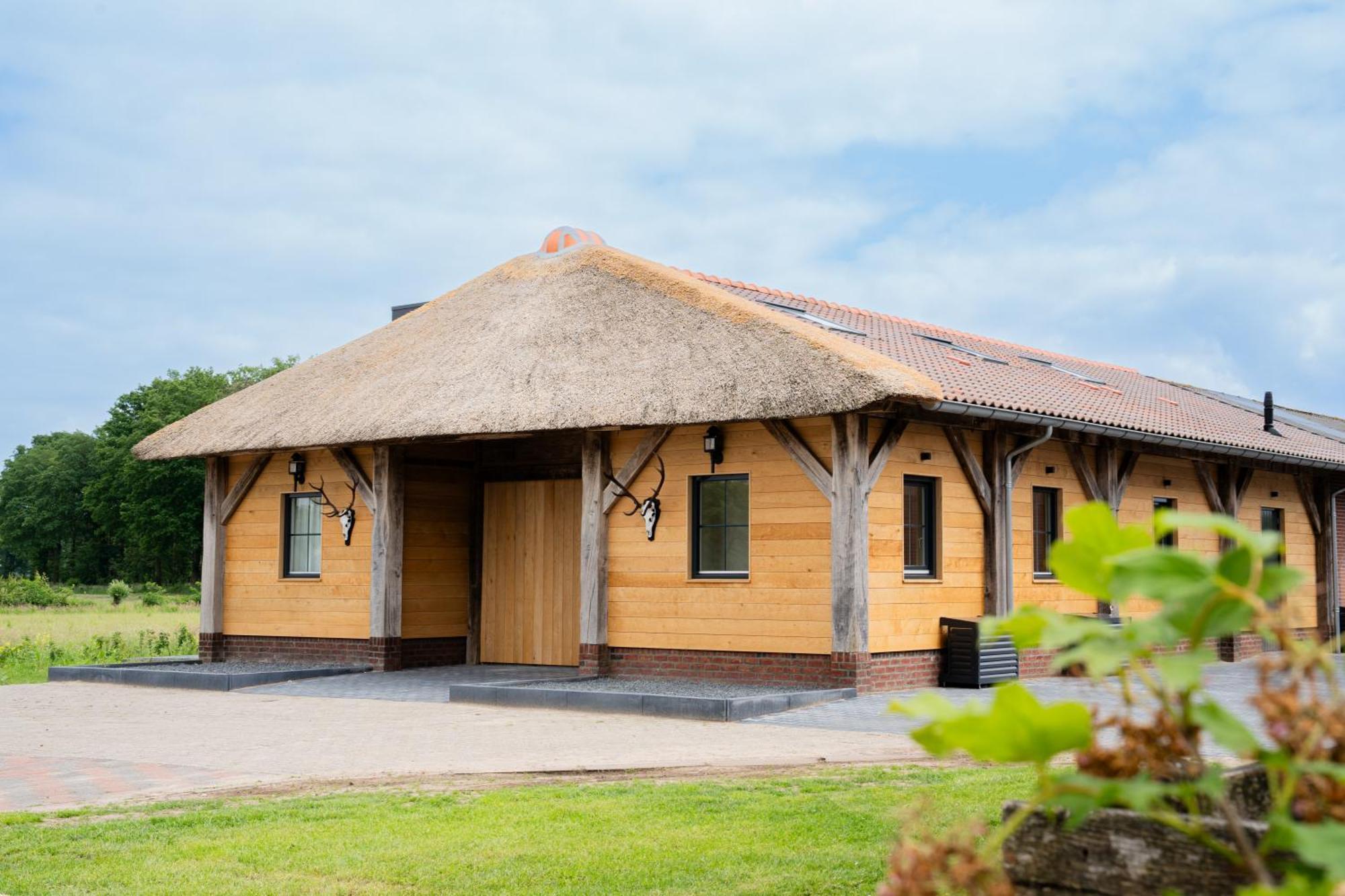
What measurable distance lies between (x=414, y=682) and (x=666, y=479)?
11.9 ft

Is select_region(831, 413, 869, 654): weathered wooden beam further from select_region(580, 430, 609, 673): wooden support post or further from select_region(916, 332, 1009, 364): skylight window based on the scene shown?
select_region(916, 332, 1009, 364): skylight window

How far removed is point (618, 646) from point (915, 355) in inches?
183

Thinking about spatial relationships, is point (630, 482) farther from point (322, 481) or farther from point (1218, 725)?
point (1218, 725)

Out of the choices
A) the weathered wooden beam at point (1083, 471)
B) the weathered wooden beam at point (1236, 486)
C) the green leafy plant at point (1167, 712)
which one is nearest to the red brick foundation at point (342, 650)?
the weathered wooden beam at point (1083, 471)

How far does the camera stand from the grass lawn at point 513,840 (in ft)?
18.7

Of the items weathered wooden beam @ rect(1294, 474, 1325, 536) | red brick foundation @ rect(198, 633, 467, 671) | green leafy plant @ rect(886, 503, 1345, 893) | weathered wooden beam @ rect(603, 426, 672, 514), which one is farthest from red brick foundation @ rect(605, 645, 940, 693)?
green leafy plant @ rect(886, 503, 1345, 893)

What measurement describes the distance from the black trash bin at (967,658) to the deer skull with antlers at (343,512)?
281 inches

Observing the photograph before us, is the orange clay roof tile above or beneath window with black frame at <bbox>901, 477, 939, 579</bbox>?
above

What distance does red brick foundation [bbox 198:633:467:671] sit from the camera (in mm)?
16781

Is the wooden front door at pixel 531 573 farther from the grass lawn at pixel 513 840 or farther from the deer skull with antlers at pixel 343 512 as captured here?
the grass lawn at pixel 513 840

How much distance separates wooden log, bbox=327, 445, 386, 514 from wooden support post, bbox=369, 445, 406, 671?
0.08m

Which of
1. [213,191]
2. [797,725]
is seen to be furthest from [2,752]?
[213,191]

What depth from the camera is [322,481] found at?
1758 cm

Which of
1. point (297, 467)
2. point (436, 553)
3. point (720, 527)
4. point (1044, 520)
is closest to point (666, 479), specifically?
point (720, 527)
